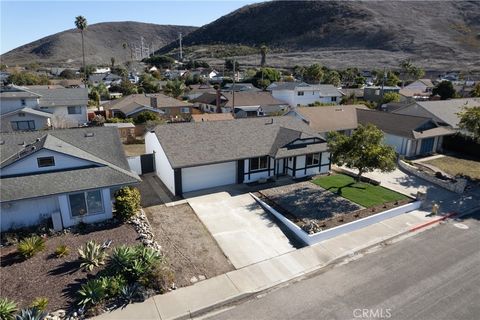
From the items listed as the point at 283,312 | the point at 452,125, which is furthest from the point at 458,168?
the point at 283,312

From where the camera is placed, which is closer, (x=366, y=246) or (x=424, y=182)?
(x=366, y=246)

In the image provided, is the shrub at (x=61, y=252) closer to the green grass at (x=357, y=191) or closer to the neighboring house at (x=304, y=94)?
the green grass at (x=357, y=191)

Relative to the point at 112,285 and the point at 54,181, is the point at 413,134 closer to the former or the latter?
the point at 112,285

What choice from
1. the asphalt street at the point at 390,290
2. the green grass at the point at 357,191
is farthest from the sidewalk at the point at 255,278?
the green grass at the point at 357,191

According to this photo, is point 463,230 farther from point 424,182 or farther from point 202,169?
point 202,169

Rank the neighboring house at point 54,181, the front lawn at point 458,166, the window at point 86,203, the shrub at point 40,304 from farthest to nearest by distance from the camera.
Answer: the front lawn at point 458,166 < the window at point 86,203 < the neighboring house at point 54,181 < the shrub at point 40,304
